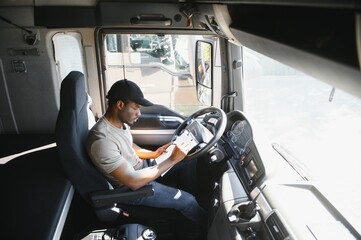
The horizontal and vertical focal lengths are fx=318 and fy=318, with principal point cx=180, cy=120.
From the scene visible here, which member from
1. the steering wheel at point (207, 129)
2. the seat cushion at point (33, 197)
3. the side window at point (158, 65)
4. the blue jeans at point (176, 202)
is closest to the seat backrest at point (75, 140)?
the seat cushion at point (33, 197)

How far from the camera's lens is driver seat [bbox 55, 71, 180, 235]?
72.0 inches

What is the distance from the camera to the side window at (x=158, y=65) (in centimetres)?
272

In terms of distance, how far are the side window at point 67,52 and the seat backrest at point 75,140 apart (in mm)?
889

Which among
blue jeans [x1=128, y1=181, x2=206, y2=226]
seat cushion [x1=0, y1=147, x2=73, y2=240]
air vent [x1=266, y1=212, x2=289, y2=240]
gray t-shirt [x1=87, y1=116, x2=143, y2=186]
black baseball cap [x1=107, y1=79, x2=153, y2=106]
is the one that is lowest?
blue jeans [x1=128, y1=181, x2=206, y2=226]

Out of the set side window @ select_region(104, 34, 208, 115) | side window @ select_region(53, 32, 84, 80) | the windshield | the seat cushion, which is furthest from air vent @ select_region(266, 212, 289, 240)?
side window @ select_region(53, 32, 84, 80)

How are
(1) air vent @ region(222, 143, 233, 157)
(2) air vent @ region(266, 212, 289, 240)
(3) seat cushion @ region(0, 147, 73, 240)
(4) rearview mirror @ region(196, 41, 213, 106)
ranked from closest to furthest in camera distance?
(2) air vent @ region(266, 212, 289, 240), (3) seat cushion @ region(0, 147, 73, 240), (1) air vent @ region(222, 143, 233, 157), (4) rearview mirror @ region(196, 41, 213, 106)

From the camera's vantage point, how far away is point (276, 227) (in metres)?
1.45

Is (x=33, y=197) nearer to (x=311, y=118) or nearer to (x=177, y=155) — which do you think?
(x=177, y=155)

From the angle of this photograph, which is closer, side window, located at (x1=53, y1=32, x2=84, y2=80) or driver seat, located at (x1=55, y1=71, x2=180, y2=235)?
driver seat, located at (x1=55, y1=71, x2=180, y2=235)

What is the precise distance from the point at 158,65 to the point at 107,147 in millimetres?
1203

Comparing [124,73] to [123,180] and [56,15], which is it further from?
[123,180]

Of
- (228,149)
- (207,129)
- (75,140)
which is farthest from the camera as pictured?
(207,129)

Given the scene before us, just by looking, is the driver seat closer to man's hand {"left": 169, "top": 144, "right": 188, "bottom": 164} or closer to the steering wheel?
man's hand {"left": 169, "top": 144, "right": 188, "bottom": 164}

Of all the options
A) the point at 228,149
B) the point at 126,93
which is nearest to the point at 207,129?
the point at 228,149
